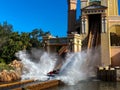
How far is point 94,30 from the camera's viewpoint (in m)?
61.1

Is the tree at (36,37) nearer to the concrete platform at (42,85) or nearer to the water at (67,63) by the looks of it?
the water at (67,63)

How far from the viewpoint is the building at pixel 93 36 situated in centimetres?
5669

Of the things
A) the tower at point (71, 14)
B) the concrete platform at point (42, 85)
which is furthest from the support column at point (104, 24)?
the concrete platform at point (42, 85)

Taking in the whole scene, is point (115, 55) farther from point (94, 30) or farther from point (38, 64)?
point (38, 64)

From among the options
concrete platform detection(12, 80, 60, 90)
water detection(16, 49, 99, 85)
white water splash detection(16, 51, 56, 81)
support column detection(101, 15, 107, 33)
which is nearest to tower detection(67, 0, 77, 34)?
support column detection(101, 15, 107, 33)

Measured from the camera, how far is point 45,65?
53.8 metres

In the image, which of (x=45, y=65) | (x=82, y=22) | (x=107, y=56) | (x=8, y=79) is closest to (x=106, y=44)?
(x=107, y=56)

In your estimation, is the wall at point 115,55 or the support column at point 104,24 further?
the support column at point 104,24

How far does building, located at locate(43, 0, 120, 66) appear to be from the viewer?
5669 centimetres

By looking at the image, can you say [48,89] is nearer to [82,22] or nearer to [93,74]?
[93,74]

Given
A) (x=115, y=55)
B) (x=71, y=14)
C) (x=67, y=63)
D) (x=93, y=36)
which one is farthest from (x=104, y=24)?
(x=67, y=63)

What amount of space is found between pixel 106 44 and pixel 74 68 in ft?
47.0

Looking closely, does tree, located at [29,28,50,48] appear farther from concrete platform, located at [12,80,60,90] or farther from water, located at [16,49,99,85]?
concrete platform, located at [12,80,60,90]

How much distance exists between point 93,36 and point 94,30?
1.59m
